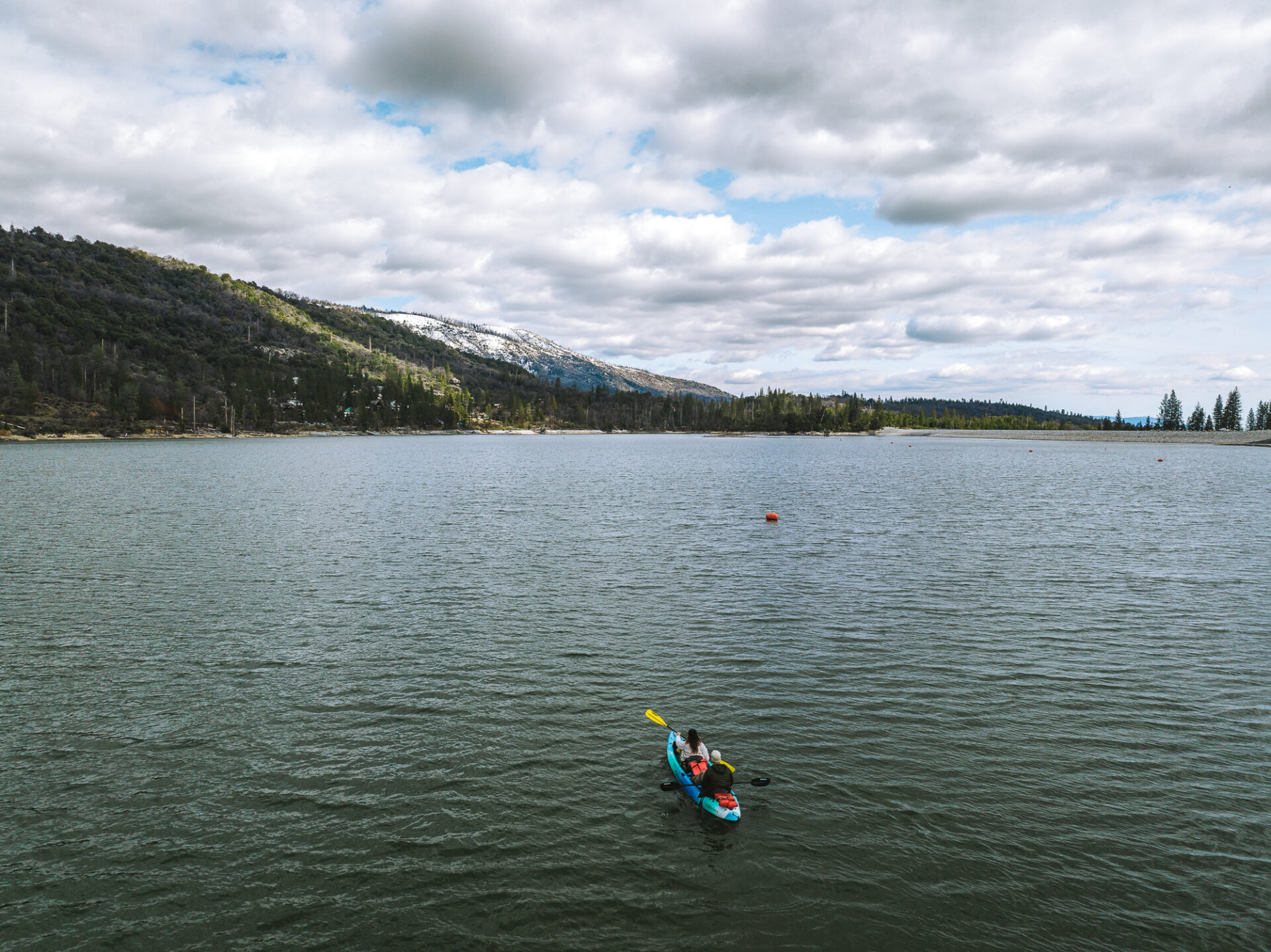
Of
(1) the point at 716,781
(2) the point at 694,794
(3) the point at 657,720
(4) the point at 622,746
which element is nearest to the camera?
(1) the point at 716,781

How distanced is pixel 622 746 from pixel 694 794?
10.7ft

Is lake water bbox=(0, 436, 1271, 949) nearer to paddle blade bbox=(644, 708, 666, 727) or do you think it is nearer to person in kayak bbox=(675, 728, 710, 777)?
paddle blade bbox=(644, 708, 666, 727)

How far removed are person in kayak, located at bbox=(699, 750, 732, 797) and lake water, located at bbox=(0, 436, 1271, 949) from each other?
0.79 m

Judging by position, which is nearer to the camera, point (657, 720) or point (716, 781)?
point (716, 781)

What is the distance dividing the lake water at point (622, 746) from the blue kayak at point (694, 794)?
0.39m

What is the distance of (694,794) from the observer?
655 inches

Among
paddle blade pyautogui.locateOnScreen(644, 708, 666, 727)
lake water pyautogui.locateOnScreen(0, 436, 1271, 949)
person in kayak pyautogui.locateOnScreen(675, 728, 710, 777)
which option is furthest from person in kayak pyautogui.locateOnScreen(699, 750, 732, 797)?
paddle blade pyautogui.locateOnScreen(644, 708, 666, 727)

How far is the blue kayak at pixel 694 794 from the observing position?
52.0ft

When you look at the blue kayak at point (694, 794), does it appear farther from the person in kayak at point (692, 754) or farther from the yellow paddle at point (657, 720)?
the yellow paddle at point (657, 720)

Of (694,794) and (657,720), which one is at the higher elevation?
(657,720)

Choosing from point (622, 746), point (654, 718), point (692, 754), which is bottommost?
point (622, 746)

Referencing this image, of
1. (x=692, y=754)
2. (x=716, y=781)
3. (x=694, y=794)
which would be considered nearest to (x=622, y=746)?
(x=692, y=754)

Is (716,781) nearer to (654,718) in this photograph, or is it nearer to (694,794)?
(694,794)

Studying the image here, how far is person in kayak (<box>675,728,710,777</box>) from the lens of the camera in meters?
16.9
